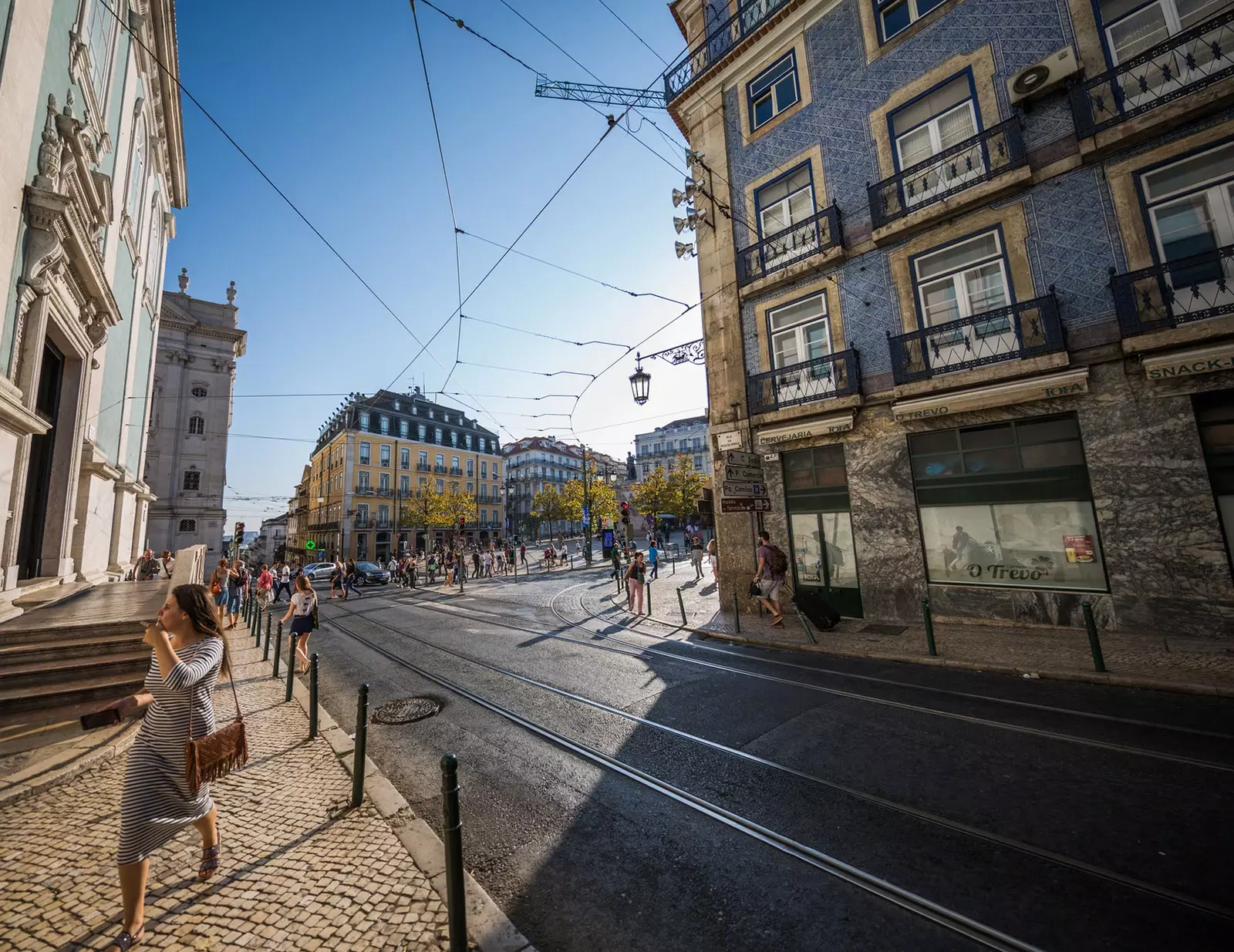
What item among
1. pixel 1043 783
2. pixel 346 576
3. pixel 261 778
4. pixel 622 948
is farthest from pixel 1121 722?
pixel 346 576

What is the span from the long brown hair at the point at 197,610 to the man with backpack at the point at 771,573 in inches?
377

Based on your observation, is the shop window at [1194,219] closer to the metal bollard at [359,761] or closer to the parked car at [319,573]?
the metal bollard at [359,761]

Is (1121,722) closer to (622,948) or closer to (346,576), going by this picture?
(622,948)

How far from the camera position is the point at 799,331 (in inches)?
496

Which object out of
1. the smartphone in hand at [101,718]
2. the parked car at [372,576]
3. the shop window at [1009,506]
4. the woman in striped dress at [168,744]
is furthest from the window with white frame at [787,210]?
the parked car at [372,576]

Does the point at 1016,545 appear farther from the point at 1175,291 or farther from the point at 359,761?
the point at 359,761

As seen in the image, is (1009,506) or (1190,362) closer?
(1190,362)

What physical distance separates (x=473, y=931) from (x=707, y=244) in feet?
51.5

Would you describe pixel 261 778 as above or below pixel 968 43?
below

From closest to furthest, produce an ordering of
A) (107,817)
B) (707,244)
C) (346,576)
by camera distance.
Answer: (107,817) < (707,244) < (346,576)

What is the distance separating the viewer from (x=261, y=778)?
460cm

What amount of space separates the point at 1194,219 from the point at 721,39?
13.0 meters

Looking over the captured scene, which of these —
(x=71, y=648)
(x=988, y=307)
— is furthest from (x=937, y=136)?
(x=71, y=648)

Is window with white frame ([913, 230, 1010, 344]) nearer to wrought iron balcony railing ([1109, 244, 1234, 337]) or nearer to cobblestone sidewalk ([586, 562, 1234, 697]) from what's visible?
wrought iron balcony railing ([1109, 244, 1234, 337])
